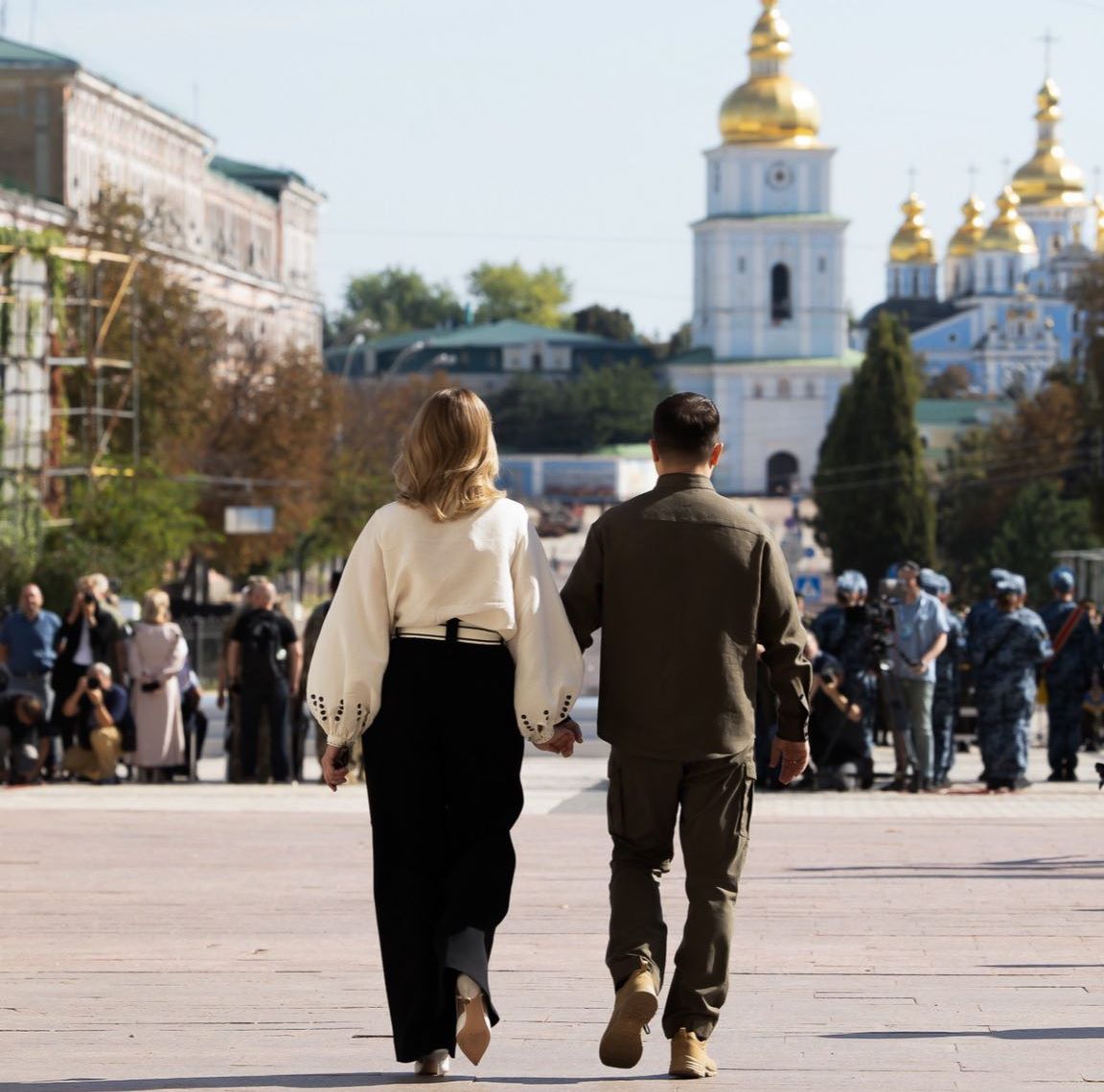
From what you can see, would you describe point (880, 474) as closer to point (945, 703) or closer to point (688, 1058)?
point (945, 703)

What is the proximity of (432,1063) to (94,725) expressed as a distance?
1318 centimetres

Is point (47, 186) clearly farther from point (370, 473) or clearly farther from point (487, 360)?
point (487, 360)

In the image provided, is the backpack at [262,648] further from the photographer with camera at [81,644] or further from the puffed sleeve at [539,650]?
the puffed sleeve at [539,650]

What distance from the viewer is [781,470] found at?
512 ft

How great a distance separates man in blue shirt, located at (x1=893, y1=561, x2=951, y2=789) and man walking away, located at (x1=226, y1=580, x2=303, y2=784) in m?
4.23

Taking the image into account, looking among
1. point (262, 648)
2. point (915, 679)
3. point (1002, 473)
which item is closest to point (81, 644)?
point (262, 648)

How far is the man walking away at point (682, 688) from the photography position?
7469mm

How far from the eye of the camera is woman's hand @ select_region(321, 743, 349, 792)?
24.3 ft

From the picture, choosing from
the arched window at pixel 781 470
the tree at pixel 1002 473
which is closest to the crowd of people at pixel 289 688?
the tree at pixel 1002 473

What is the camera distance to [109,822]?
1541 centimetres

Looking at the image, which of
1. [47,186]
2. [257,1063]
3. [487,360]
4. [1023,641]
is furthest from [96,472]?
[487,360]

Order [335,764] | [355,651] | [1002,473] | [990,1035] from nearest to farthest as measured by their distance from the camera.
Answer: [355,651] < [335,764] < [990,1035] < [1002,473]

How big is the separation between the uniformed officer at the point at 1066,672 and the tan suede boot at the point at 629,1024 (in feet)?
47.4

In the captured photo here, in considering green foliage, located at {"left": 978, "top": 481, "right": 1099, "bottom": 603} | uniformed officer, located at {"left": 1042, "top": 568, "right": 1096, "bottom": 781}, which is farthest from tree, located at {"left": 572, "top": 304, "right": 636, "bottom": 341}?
uniformed officer, located at {"left": 1042, "top": 568, "right": 1096, "bottom": 781}
